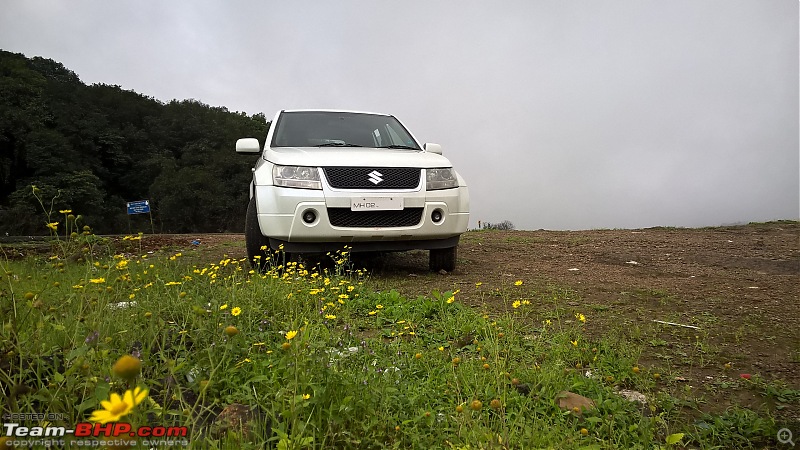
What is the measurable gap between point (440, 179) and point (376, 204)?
0.70 m

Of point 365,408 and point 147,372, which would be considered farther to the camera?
point 147,372

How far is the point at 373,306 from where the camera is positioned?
10.2 feet

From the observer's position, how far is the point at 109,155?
37594 millimetres

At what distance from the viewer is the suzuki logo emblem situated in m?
4.04

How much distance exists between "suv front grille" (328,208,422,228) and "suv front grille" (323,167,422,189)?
21cm

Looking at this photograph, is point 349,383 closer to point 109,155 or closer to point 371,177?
point 371,177

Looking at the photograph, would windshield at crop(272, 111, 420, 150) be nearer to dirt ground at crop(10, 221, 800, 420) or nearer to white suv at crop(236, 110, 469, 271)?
white suv at crop(236, 110, 469, 271)

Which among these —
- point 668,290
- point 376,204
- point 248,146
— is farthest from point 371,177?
point 668,290

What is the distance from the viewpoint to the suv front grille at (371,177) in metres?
3.99

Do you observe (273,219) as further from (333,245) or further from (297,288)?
(297,288)

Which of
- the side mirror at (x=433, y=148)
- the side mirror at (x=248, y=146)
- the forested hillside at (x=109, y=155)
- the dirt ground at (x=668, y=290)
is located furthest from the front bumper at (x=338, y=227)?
the forested hillside at (x=109, y=155)

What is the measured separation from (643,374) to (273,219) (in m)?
2.92

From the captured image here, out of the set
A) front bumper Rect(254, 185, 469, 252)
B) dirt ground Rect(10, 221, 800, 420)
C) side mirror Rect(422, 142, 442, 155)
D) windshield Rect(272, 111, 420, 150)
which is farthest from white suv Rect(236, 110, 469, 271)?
side mirror Rect(422, 142, 442, 155)

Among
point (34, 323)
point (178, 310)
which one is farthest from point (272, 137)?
point (34, 323)
